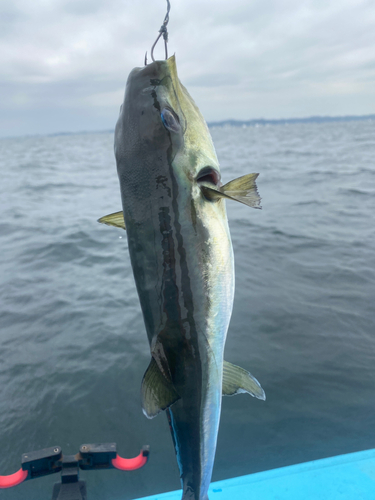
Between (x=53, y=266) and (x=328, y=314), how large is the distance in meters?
7.13

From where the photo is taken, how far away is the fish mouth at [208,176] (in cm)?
169

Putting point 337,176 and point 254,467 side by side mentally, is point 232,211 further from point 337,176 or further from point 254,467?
point 254,467

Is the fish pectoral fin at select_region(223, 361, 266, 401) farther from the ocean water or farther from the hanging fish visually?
A: the ocean water

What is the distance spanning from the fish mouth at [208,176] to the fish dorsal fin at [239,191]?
1.5 inches

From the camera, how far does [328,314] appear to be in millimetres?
6570

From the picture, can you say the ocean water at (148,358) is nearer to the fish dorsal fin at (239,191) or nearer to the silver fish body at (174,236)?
the silver fish body at (174,236)

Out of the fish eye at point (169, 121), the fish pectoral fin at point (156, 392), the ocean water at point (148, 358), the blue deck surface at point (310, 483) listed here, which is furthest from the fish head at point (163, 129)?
the ocean water at point (148, 358)

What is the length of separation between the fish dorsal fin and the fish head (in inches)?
2.2

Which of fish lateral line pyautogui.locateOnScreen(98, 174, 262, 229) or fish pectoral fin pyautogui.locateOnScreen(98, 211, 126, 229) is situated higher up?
fish lateral line pyautogui.locateOnScreen(98, 174, 262, 229)

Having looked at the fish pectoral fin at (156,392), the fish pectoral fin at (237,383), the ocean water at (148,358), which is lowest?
the ocean water at (148,358)

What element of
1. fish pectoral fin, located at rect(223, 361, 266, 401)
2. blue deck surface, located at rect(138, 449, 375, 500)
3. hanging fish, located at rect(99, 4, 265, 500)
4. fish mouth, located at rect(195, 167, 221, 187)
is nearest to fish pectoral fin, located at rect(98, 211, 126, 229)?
hanging fish, located at rect(99, 4, 265, 500)

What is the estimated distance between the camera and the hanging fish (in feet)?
5.34

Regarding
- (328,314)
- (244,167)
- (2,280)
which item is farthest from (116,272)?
(244,167)

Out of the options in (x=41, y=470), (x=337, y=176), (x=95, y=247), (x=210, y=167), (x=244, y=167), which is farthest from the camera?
(x=244, y=167)
